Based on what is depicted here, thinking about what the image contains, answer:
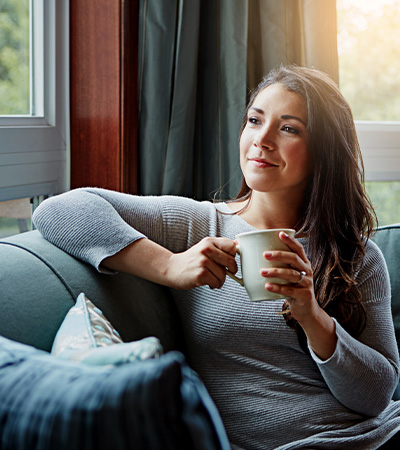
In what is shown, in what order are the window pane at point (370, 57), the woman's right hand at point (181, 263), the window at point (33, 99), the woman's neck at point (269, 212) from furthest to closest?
the window pane at point (370, 57), the window at point (33, 99), the woman's neck at point (269, 212), the woman's right hand at point (181, 263)

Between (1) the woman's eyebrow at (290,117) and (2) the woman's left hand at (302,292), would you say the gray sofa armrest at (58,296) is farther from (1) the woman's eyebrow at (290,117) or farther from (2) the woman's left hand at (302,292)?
(1) the woman's eyebrow at (290,117)

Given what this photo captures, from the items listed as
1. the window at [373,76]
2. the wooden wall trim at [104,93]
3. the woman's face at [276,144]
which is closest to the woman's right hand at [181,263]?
the woman's face at [276,144]

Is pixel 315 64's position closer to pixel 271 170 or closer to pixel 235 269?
pixel 271 170

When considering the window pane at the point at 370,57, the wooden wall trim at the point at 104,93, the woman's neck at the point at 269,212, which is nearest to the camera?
the woman's neck at the point at 269,212

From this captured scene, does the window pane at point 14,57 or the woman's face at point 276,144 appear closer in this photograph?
the woman's face at point 276,144

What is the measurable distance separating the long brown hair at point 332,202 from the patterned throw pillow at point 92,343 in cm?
57

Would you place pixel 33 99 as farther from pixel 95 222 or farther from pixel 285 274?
pixel 285 274

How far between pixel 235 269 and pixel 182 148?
1.02 meters

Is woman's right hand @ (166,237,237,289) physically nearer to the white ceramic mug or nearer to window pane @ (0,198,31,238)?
the white ceramic mug

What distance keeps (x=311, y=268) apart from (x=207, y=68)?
1092 mm

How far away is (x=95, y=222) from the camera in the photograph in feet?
4.06

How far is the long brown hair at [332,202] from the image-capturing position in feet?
4.58

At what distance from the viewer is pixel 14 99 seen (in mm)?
1852

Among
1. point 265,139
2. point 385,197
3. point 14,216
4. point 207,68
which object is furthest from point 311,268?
point 385,197
